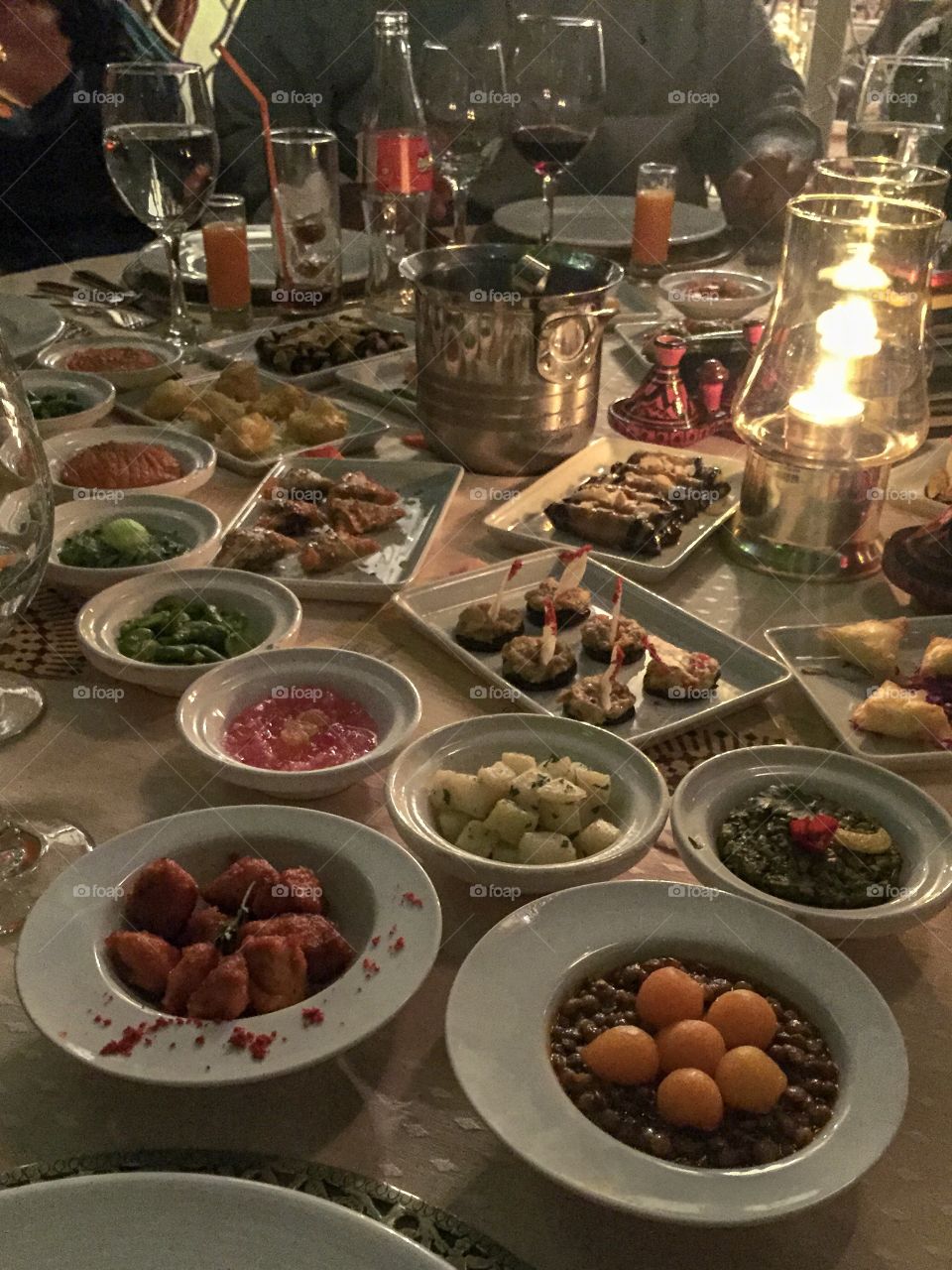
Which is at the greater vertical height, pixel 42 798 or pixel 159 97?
pixel 159 97

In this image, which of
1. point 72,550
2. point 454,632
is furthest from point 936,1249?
point 72,550

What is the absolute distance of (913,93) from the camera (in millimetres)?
2648

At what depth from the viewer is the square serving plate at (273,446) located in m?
2.10

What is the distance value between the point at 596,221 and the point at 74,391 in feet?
5.43

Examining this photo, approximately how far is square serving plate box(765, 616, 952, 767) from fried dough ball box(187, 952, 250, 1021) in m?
0.80

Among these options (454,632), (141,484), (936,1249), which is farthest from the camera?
(141,484)

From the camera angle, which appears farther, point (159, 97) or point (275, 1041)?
point (159, 97)

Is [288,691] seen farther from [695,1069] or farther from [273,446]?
[273,446]

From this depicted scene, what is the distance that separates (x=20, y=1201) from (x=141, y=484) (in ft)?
4.63

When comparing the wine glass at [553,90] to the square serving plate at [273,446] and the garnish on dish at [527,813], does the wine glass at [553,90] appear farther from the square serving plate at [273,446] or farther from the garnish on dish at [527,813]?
the garnish on dish at [527,813]

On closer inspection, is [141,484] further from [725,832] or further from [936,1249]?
[936,1249]

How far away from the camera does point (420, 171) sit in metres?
2.75

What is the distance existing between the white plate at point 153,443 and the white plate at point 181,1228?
1.36 metres

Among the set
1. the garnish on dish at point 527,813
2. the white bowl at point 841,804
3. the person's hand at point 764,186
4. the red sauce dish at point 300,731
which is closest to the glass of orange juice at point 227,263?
the person's hand at point 764,186
